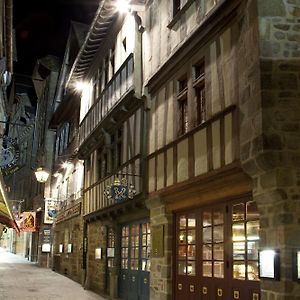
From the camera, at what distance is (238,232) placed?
7797mm

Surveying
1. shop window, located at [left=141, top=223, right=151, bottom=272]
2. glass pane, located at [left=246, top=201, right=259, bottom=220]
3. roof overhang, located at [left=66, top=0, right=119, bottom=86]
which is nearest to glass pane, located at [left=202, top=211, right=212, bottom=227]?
glass pane, located at [left=246, top=201, right=259, bottom=220]

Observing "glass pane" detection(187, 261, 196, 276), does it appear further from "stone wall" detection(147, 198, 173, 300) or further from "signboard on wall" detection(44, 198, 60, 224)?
"signboard on wall" detection(44, 198, 60, 224)

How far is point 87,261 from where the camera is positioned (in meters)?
16.9

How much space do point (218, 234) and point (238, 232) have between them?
2.21 feet

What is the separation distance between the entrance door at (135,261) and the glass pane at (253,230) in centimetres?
476

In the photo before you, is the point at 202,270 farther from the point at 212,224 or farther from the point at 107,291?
the point at 107,291

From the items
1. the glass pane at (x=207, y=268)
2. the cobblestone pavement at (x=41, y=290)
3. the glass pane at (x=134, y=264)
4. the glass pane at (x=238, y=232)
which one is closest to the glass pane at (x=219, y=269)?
the glass pane at (x=207, y=268)

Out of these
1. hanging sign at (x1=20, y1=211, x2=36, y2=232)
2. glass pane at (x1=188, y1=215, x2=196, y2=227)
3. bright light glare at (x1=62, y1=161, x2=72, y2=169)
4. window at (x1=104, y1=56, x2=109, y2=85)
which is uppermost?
window at (x1=104, y1=56, x2=109, y2=85)

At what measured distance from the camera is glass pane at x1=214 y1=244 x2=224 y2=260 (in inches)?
322

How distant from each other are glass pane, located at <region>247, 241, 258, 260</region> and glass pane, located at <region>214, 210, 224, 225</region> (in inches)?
38.3

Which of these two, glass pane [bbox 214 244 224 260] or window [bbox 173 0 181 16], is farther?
window [bbox 173 0 181 16]

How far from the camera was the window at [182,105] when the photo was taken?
975cm

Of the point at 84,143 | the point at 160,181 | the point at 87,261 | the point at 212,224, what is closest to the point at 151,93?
the point at 160,181

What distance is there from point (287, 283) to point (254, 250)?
1.21 metres
